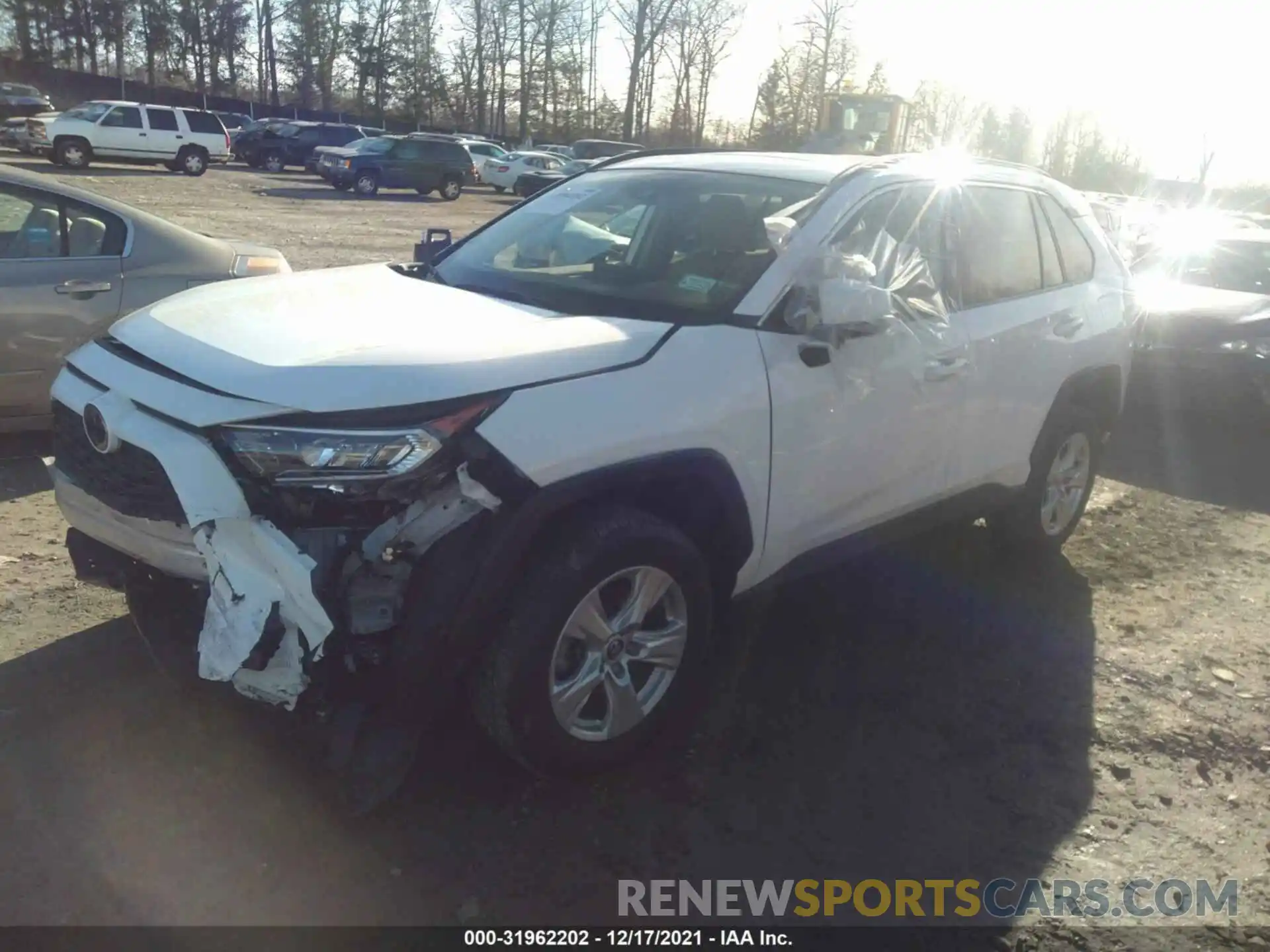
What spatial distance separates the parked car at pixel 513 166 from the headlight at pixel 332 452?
114ft

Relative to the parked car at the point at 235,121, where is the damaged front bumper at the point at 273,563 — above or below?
above

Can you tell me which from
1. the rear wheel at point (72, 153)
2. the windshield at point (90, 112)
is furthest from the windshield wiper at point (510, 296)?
the windshield at point (90, 112)

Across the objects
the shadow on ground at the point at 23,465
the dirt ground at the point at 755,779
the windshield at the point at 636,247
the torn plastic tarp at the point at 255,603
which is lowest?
the shadow on ground at the point at 23,465

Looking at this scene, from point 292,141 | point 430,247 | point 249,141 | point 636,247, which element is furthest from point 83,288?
point 249,141

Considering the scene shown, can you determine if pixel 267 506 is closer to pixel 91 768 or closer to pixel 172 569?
pixel 172 569

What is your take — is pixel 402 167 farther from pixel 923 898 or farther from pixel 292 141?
pixel 923 898

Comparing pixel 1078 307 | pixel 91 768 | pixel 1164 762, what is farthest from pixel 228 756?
pixel 1078 307

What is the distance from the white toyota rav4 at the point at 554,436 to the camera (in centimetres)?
268

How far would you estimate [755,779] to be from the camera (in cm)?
336

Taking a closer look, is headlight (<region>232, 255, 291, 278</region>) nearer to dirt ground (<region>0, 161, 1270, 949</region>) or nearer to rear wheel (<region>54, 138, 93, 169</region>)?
dirt ground (<region>0, 161, 1270, 949</region>)

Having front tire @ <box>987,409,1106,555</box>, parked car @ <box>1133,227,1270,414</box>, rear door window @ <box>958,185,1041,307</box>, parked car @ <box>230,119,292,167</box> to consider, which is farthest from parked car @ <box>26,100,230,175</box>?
front tire @ <box>987,409,1106,555</box>

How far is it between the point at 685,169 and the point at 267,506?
7.73ft

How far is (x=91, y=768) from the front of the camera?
125 inches

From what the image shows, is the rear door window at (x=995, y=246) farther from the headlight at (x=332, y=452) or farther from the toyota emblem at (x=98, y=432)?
the toyota emblem at (x=98, y=432)
